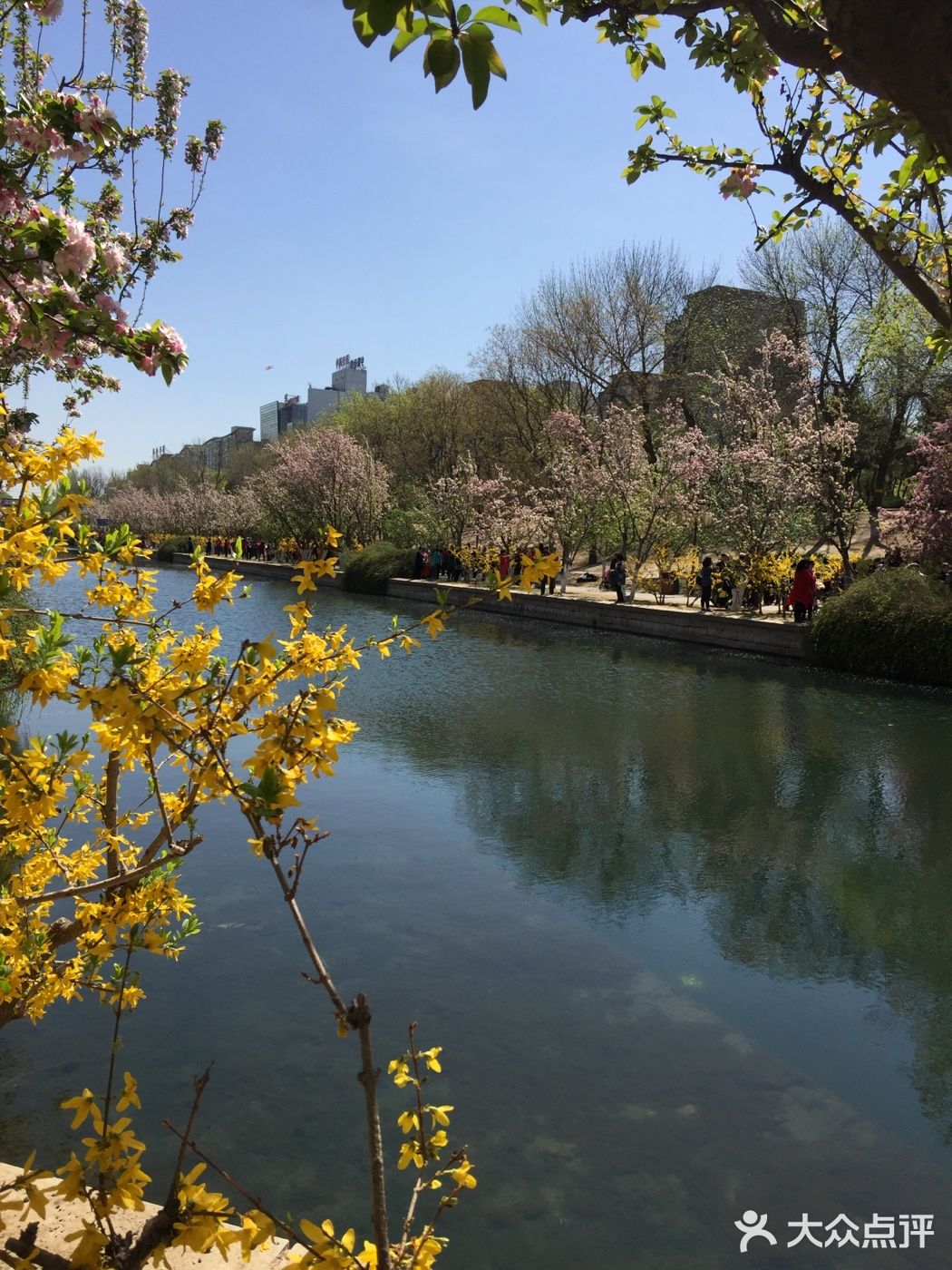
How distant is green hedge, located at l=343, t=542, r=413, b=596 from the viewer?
3584 cm

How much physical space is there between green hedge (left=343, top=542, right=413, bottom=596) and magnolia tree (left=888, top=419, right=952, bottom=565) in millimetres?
19402

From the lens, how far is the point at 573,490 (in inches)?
→ 1108

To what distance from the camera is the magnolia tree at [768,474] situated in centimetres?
2168

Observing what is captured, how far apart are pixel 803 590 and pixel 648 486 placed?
9302mm

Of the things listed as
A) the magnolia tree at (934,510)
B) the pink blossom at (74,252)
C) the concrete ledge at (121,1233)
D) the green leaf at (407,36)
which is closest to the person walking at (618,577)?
the magnolia tree at (934,510)

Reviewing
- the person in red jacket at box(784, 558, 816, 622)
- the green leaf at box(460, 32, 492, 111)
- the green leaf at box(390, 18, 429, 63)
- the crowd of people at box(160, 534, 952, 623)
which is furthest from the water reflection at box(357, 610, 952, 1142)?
the green leaf at box(390, 18, 429, 63)

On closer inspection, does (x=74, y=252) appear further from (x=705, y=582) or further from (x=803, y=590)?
(x=705, y=582)

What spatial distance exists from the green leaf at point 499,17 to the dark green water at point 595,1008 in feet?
12.6

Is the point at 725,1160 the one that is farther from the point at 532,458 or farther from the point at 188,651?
the point at 532,458

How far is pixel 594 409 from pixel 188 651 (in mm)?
40335

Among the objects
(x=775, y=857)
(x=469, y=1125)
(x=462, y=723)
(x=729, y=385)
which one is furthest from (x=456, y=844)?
(x=729, y=385)

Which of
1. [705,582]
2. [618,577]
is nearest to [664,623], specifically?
[705,582]

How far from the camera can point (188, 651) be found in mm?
2848

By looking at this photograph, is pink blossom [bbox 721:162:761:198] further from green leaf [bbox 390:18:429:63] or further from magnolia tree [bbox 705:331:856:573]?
magnolia tree [bbox 705:331:856:573]
